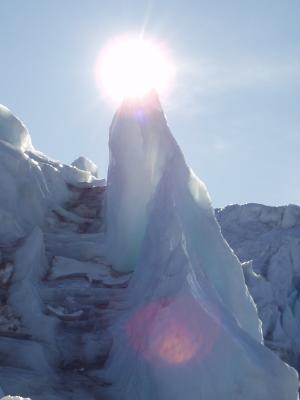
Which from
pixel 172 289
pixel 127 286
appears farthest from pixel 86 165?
pixel 172 289

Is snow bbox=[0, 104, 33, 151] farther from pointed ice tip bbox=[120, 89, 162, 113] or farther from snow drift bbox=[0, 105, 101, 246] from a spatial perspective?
pointed ice tip bbox=[120, 89, 162, 113]

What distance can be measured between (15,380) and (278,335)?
18.4m

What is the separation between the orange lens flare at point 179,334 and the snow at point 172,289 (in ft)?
A: 0.06

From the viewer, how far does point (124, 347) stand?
12.2 m

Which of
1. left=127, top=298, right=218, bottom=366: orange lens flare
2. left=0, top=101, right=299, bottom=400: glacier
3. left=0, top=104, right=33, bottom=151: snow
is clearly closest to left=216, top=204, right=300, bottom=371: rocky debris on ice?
left=0, top=101, right=299, bottom=400: glacier

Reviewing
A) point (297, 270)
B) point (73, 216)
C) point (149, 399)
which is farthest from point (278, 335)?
point (149, 399)

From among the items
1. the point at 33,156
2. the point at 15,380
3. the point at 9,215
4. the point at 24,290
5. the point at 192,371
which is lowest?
the point at 15,380

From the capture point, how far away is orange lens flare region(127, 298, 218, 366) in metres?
9.68

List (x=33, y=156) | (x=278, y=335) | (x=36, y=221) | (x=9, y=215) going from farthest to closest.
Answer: (x=278, y=335), (x=33, y=156), (x=36, y=221), (x=9, y=215)

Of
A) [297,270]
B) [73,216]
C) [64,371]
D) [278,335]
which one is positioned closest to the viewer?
[64,371]

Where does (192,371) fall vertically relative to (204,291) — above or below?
below

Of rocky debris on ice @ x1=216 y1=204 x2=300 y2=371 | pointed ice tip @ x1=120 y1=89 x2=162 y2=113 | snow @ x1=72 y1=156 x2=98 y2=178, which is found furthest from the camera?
snow @ x1=72 y1=156 x2=98 y2=178

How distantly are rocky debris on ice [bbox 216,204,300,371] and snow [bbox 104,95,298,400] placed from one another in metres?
9.05

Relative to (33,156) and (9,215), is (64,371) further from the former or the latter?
(33,156)
